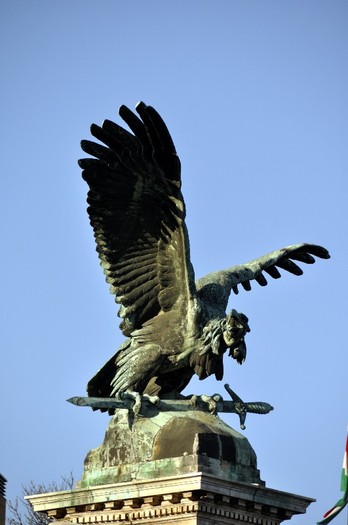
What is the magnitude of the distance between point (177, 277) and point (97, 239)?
1.34m

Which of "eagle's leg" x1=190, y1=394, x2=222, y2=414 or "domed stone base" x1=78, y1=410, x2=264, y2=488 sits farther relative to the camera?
"eagle's leg" x1=190, y1=394, x2=222, y2=414

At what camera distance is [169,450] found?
2352 centimetres

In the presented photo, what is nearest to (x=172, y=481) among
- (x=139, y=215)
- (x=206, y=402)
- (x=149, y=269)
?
(x=206, y=402)

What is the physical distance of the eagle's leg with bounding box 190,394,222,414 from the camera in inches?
955

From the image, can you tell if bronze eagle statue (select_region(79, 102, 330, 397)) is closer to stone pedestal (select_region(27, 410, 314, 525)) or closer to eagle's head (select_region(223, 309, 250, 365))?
eagle's head (select_region(223, 309, 250, 365))

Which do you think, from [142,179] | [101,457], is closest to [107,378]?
[101,457]

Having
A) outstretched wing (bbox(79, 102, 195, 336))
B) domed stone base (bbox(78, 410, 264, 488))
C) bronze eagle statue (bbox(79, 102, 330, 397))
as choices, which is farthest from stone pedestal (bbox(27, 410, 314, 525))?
outstretched wing (bbox(79, 102, 195, 336))

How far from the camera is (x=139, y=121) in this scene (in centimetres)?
2444

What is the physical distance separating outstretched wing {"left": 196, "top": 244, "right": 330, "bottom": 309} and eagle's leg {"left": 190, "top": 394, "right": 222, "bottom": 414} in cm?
157

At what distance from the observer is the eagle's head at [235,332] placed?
23891 mm

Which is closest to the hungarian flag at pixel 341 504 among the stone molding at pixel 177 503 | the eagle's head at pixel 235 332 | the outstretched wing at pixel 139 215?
the stone molding at pixel 177 503

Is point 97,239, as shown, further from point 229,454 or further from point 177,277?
point 229,454

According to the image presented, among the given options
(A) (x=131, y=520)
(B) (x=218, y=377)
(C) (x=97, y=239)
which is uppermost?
(C) (x=97, y=239)

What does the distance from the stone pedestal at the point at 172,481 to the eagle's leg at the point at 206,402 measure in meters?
0.14
